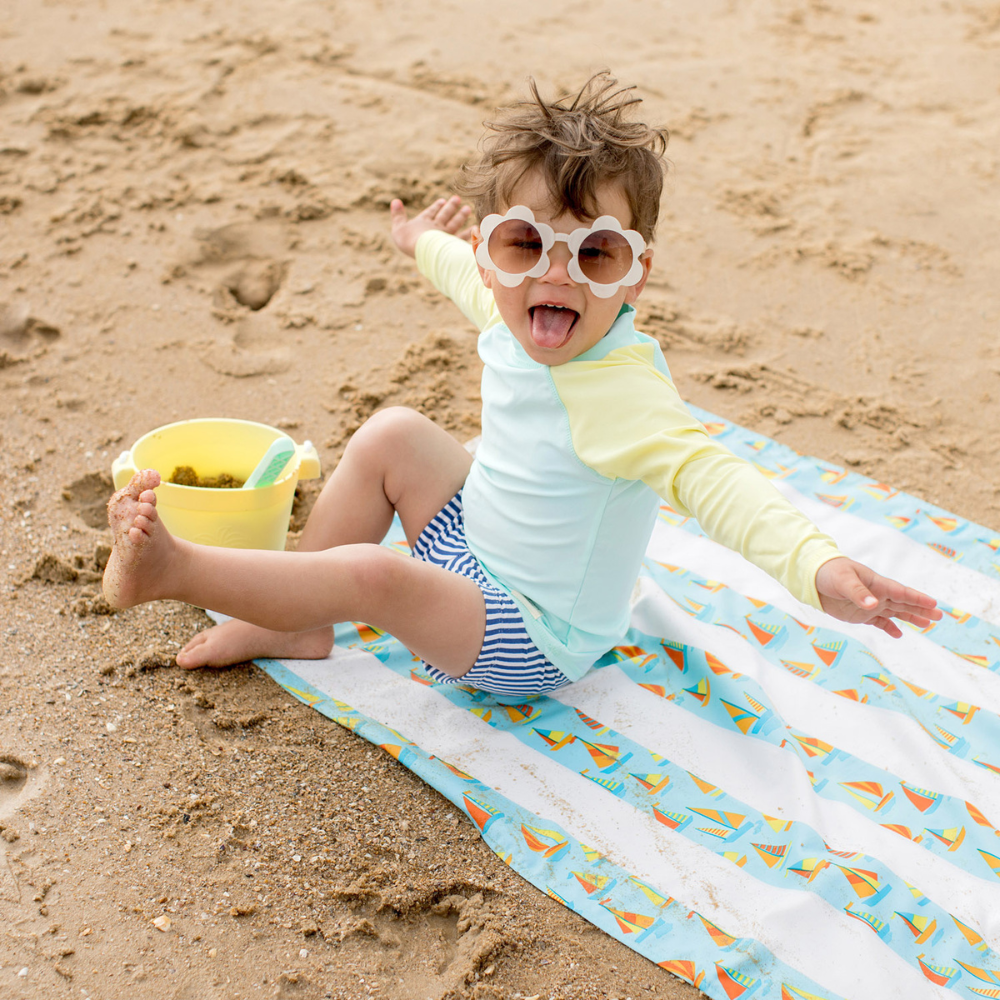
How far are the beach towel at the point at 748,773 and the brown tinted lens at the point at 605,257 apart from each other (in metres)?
0.83

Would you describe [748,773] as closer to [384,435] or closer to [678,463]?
[678,463]

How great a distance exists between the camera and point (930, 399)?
2908 mm

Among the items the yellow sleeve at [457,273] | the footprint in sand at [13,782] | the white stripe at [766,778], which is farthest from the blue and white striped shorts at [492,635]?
the footprint in sand at [13,782]

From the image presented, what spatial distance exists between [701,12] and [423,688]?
174 inches

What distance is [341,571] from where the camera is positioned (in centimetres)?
163

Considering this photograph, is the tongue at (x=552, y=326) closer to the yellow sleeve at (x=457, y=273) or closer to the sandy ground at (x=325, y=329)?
the yellow sleeve at (x=457, y=273)

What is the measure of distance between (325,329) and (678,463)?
177 centimetres

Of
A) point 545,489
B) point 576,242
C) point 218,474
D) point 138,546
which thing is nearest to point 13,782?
point 138,546

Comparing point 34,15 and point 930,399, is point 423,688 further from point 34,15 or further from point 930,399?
point 34,15

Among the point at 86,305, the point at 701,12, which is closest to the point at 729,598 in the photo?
the point at 86,305

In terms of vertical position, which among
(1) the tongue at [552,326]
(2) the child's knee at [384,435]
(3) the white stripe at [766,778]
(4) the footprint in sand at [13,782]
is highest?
(1) the tongue at [552,326]

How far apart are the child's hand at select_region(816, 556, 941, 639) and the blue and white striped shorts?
23.2 inches

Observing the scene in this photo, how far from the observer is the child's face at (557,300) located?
5.22 feet

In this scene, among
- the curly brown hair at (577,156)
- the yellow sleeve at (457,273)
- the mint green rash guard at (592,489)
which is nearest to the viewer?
the mint green rash guard at (592,489)
